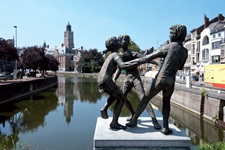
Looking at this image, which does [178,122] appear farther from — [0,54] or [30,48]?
[30,48]

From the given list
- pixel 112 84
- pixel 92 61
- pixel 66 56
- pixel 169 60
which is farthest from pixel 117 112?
pixel 66 56

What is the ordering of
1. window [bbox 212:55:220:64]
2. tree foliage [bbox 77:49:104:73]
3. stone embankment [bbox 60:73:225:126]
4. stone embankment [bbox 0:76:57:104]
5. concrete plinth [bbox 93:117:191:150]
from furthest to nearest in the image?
tree foliage [bbox 77:49:104:73], window [bbox 212:55:220:64], stone embankment [bbox 0:76:57:104], stone embankment [bbox 60:73:225:126], concrete plinth [bbox 93:117:191:150]

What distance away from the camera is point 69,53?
155 metres

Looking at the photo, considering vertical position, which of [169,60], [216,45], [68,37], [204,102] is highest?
[68,37]

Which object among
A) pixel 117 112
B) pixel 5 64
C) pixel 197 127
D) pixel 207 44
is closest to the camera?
pixel 117 112

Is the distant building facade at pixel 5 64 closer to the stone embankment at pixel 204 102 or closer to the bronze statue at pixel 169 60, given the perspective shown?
the stone embankment at pixel 204 102

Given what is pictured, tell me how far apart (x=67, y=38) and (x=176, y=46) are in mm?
169712

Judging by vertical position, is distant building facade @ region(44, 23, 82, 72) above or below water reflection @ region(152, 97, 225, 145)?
above

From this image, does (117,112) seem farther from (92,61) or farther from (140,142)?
(92,61)

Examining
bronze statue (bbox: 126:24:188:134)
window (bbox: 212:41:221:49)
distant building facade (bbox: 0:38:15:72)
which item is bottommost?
bronze statue (bbox: 126:24:188:134)

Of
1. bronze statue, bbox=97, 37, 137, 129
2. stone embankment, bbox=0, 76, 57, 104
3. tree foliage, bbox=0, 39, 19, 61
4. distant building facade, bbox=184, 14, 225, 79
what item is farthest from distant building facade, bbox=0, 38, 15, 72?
distant building facade, bbox=184, 14, 225, 79

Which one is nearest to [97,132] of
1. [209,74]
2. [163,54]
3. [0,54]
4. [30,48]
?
[163,54]

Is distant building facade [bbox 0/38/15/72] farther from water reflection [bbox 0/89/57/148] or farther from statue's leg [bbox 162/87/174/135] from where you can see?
statue's leg [bbox 162/87/174/135]

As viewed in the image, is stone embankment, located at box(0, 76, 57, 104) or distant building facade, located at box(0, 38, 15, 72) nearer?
stone embankment, located at box(0, 76, 57, 104)
